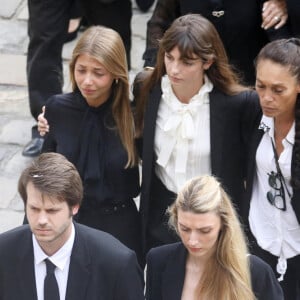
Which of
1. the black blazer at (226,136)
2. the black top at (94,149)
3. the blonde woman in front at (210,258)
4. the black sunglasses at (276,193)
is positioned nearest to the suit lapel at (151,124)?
the black blazer at (226,136)

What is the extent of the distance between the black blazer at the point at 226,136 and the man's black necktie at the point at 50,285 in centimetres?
102

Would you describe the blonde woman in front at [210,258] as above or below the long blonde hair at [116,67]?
below

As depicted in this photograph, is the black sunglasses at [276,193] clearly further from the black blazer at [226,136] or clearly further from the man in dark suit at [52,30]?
the man in dark suit at [52,30]

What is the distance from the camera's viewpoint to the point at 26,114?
775cm

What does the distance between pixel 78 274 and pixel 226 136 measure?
116 centimetres

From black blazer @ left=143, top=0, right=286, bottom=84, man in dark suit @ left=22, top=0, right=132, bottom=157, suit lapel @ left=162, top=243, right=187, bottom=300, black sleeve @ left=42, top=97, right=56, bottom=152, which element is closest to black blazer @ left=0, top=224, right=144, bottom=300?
suit lapel @ left=162, top=243, right=187, bottom=300

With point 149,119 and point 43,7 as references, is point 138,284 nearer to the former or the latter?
point 149,119

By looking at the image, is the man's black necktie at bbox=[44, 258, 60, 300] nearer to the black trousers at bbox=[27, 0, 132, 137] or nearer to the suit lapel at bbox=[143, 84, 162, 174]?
the suit lapel at bbox=[143, 84, 162, 174]

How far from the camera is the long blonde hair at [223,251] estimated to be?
4.02 metres

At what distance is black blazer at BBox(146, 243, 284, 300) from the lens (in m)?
4.08

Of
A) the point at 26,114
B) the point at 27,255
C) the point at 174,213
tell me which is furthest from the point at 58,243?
the point at 26,114

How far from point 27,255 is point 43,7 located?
2900mm

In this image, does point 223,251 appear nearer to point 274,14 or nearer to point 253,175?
point 253,175

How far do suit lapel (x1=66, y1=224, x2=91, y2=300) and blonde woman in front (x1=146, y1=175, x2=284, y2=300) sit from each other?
0.36 m
